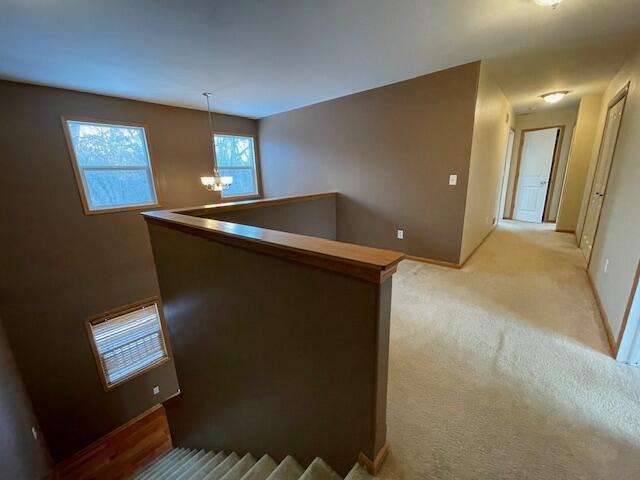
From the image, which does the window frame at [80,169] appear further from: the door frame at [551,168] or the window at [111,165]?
the door frame at [551,168]

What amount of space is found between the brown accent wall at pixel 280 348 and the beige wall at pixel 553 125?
6744 millimetres

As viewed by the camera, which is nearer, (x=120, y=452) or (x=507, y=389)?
(x=507, y=389)

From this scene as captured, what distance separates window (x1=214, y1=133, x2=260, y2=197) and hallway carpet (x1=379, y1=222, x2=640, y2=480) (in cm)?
405

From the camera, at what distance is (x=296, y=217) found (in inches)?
127

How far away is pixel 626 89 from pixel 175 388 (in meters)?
7.19

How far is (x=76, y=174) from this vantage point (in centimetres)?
335

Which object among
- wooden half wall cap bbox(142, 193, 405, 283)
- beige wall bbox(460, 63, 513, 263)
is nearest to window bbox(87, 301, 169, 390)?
wooden half wall cap bbox(142, 193, 405, 283)

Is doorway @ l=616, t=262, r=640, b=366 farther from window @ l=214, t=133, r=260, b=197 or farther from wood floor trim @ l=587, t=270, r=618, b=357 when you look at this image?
window @ l=214, t=133, r=260, b=197

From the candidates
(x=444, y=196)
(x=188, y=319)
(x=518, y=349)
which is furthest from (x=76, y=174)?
(x=518, y=349)

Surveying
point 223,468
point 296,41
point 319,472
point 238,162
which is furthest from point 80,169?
point 319,472

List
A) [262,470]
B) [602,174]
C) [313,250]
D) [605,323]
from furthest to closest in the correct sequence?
[602,174], [605,323], [262,470], [313,250]

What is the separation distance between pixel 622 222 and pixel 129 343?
5.97 metres

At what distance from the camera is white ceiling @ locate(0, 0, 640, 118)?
179 cm

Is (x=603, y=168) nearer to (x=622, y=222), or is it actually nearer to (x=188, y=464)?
(x=622, y=222)
